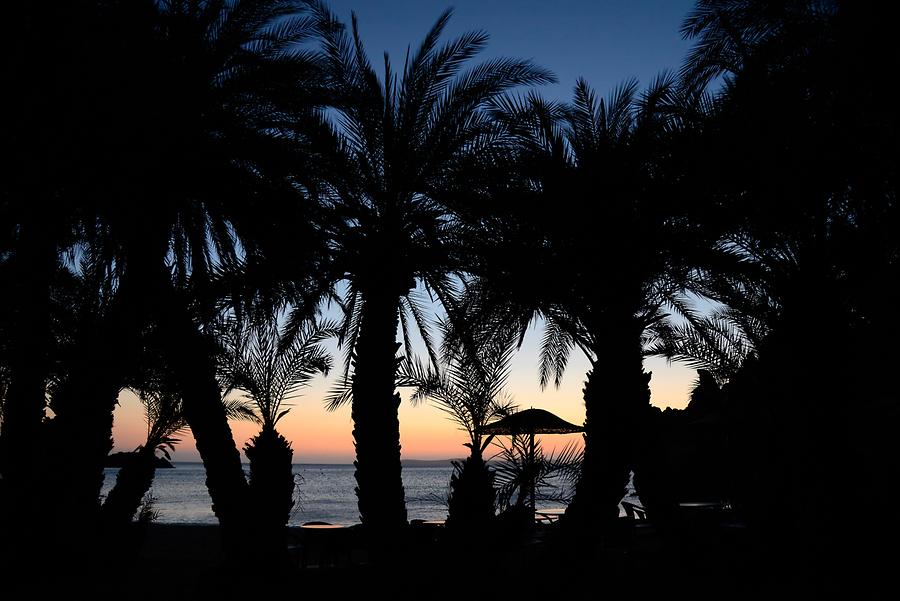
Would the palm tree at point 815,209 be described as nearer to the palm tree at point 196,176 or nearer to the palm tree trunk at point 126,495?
the palm tree at point 196,176

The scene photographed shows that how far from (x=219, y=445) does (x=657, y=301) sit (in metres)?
6.94

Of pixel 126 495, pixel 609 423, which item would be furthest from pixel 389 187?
pixel 126 495

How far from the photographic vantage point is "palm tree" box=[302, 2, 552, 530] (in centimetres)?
1074

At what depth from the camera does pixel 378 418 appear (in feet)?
35.2

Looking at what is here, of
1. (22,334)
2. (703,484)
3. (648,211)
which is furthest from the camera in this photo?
(703,484)

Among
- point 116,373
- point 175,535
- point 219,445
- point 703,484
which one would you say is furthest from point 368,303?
point 703,484

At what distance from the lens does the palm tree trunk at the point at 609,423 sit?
9250 mm

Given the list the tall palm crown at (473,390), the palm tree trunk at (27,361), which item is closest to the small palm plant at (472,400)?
the tall palm crown at (473,390)

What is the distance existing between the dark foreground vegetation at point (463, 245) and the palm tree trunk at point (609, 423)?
4 cm

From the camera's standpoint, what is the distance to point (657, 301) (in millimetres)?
11906

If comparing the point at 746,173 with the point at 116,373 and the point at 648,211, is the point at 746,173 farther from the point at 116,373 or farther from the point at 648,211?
the point at 116,373

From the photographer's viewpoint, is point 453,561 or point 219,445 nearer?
point 453,561

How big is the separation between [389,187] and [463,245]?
1389mm

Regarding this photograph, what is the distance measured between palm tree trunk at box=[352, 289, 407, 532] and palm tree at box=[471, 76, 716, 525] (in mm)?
1712
